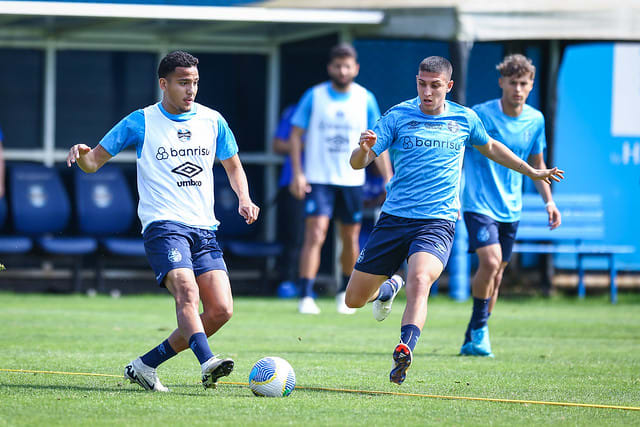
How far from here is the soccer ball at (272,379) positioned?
6426 millimetres

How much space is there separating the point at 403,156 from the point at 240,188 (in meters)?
1.23

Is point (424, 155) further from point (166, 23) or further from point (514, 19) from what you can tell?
point (166, 23)

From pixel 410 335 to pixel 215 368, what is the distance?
125 centimetres

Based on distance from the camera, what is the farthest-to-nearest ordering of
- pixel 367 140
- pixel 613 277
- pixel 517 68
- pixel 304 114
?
pixel 613 277 → pixel 304 114 → pixel 517 68 → pixel 367 140

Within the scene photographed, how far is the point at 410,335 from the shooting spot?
6.80 meters

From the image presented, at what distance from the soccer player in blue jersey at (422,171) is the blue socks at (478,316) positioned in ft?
4.66

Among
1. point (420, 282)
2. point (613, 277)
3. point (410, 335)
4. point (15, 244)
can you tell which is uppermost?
point (420, 282)

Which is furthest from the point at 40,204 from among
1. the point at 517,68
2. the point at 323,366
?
the point at 323,366

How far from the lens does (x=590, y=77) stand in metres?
15.7

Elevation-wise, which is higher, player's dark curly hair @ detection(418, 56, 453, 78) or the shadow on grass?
player's dark curly hair @ detection(418, 56, 453, 78)

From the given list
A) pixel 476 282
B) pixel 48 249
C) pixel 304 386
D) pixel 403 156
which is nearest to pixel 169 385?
pixel 304 386

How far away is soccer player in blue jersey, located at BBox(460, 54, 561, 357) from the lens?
899cm

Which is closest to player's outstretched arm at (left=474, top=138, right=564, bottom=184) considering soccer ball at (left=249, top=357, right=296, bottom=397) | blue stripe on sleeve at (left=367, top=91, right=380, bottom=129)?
soccer ball at (left=249, top=357, right=296, bottom=397)

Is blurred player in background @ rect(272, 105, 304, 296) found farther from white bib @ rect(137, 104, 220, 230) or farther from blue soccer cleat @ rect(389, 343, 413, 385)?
blue soccer cleat @ rect(389, 343, 413, 385)
